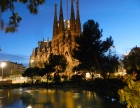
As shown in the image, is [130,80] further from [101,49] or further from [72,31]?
[72,31]

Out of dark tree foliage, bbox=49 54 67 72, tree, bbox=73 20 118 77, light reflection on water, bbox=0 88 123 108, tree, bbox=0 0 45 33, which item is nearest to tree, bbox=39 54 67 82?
dark tree foliage, bbox=49 54 67 72

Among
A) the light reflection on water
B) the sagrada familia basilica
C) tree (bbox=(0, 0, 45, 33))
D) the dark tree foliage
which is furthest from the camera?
the sagrada familia basilica

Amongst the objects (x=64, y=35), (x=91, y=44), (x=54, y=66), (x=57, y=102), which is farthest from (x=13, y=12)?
(x=64, y=35)

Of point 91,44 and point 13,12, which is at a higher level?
point 91,44

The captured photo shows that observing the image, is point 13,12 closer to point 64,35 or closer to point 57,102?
point 57,102

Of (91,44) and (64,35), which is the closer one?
(91,44)

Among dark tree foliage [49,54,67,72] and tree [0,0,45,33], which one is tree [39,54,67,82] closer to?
dark tree foliage [49,54,67,72]

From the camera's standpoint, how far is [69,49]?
130125 mm

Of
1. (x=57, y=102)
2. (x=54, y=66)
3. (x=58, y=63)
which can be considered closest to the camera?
(x=57, y=102)

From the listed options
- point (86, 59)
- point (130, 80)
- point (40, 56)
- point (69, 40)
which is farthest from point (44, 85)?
point (40, 56)

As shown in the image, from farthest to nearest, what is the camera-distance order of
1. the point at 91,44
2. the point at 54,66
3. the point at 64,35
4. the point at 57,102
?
the point at 64,35 < the point at 54,66 < the point at 91,44 < the point at 57,102

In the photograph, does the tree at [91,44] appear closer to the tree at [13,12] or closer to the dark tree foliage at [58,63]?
the dark tree foliage at [58,63]

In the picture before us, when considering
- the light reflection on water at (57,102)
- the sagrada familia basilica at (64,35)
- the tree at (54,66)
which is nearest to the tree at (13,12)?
the light reflection on water at (57,102)

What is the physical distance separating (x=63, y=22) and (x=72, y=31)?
6.95m
